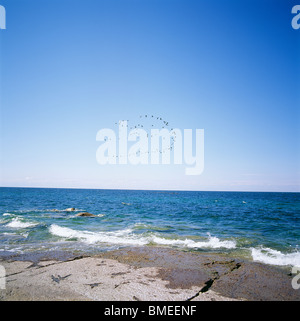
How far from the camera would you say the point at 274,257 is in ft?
33.0

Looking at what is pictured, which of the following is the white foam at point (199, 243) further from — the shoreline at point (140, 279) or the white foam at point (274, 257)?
the shoreline at point (140, 279)

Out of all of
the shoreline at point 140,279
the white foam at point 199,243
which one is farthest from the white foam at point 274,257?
the white foam at point 199,243

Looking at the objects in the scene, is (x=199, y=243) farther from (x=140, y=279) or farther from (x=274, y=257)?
(x=140, y=279)

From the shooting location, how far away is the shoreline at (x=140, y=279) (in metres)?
5.35

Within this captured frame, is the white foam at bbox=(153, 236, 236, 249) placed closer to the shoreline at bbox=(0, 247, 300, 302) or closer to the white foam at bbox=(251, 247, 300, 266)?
the white foam at bbox=(251, 247, 300, 266)

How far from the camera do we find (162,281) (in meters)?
6.30

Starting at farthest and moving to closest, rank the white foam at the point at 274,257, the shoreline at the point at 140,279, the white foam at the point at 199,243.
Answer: the white foam at the point at 199,243
the white foam at the point at 274,257
the shoreline at the point at 140,279

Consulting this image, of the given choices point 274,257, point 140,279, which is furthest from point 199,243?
point 140,279

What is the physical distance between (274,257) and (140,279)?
7.62 meters

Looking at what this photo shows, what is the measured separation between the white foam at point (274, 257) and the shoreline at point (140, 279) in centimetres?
121

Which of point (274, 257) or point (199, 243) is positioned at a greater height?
point (274, 257)

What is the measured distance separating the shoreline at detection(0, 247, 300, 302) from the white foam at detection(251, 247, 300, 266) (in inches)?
47.7
